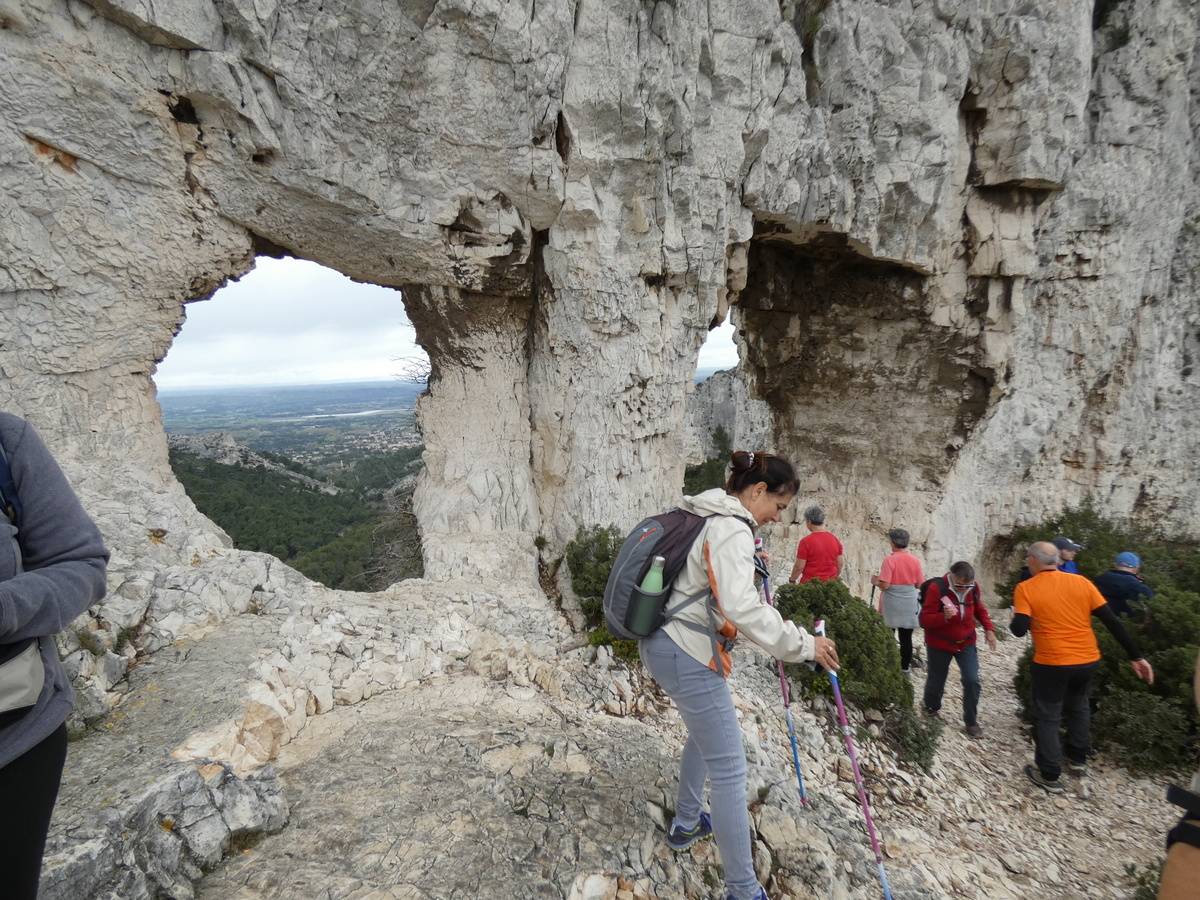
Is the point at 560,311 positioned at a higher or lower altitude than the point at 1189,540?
higher

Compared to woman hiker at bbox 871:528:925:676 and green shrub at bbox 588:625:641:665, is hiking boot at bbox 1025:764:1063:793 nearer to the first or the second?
woman hiker at bbox 871:528:925:676

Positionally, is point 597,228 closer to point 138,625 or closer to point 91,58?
point 91,58

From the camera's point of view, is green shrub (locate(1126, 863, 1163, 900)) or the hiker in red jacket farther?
the hiker in red jacket

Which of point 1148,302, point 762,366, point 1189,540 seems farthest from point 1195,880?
point 1189,540

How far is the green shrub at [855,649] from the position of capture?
5.36 m

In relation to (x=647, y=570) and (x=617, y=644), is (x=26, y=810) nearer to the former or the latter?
(x=647, y=570)

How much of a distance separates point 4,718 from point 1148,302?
16.5 m

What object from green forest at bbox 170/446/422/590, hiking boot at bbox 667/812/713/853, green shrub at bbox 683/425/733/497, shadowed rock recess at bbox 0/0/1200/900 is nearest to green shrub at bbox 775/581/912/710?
shadowed rock recess at bbox 0/0/1200/900

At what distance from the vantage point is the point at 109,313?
4.86 metres

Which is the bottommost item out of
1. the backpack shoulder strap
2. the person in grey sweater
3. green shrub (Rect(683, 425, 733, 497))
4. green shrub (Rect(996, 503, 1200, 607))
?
green shrub (Rect(683, 425, 733, 497))

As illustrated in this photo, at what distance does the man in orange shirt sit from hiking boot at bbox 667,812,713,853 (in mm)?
3076

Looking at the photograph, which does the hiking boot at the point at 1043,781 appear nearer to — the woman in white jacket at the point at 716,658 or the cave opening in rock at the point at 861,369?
the woman in white jacket at the point at 716,658

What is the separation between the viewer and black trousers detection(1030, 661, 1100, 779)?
14.8 feet

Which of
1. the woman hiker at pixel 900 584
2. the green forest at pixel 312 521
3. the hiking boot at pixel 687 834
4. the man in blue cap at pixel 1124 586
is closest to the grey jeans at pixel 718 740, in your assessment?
the hiking boot at pixel 687 834
